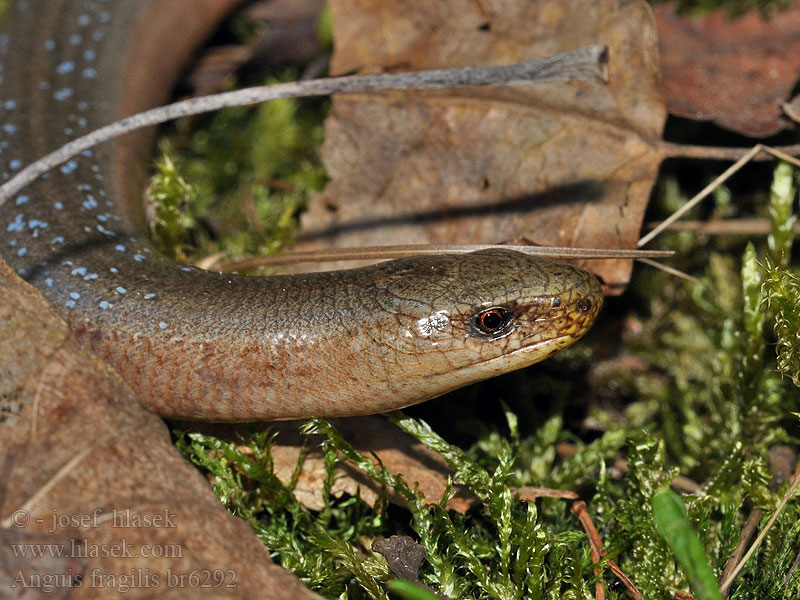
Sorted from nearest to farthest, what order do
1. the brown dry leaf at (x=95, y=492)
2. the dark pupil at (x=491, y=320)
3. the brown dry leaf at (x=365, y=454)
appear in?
the brown dry leaf at (x=95, y=492) < the dark pupil at (x=491, y=320) < the brown dry leaf at (x=365, y=454)

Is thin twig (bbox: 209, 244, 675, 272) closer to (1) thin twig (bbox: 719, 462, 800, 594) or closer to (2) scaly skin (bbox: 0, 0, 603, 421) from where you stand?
(2) scaly skin (bbox: 0, 0, 603, 421)

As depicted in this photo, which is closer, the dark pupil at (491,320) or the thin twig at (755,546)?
the thin twig at (755,546)

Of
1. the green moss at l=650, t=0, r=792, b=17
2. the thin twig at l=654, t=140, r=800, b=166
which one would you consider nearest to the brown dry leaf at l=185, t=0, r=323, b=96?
the green moss at l=650, t=0, r=792, b=17

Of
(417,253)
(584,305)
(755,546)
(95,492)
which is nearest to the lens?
(95,492)

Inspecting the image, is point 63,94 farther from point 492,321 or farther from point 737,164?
point 737,164

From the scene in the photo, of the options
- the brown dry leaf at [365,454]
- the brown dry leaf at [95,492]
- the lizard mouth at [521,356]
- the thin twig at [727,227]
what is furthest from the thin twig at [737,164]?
the brown dry leaf at [95,492]

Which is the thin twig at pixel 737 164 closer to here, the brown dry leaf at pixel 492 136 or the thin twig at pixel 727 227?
the brown dry leaf at pixel 492 136

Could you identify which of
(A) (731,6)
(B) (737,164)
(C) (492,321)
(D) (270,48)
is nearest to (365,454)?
(C) (492,321)
